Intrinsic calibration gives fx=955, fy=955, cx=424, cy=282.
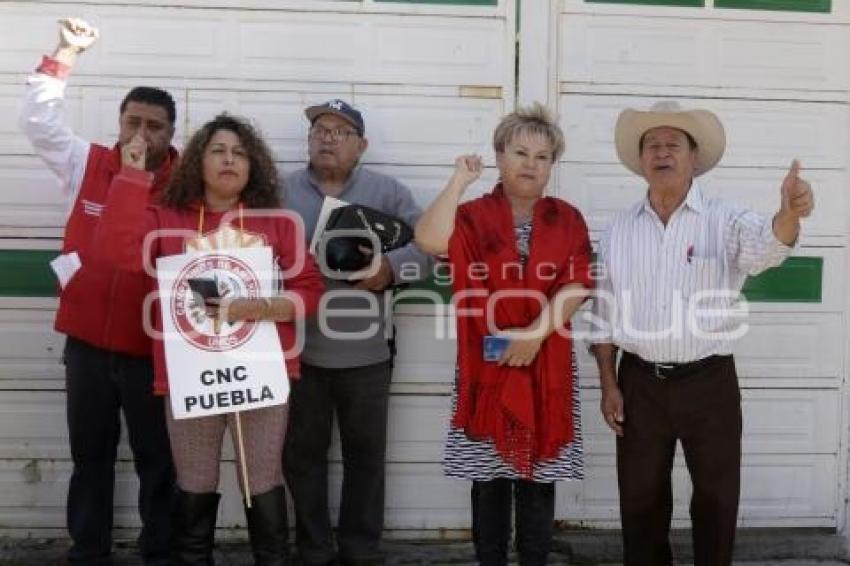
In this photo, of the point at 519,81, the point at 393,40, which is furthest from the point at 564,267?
the point at 393,40

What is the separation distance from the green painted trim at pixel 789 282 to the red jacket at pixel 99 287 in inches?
104

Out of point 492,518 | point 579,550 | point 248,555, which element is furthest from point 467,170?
point 248,555

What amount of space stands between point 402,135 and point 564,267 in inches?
47.2

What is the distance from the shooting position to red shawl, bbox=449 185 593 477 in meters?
3.32

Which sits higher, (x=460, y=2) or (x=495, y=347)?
(x=460, y=2)

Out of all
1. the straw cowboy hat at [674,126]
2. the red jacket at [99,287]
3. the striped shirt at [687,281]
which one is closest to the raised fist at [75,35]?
the red jacket at [99,287]

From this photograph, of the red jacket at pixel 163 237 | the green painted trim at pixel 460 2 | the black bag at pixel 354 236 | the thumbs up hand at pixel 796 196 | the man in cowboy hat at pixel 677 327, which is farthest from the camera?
the green painted trim at pixel 460 2

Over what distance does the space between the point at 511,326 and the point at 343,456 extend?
111cm

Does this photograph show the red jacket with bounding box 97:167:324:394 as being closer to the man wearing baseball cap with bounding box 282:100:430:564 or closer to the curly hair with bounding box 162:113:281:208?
the curly hair with bounding box 162:113:281:208

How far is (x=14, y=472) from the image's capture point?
4203 mm

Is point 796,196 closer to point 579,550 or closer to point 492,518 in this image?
point 492,518

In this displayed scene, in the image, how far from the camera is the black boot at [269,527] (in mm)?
3408

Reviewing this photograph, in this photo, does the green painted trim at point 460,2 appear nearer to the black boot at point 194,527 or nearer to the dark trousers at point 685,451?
the dark trousers at point 685,451

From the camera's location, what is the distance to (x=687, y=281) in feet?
11.0
